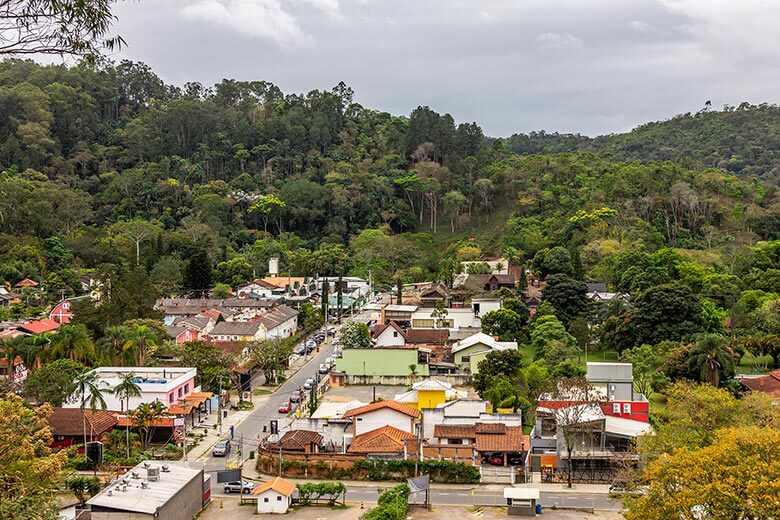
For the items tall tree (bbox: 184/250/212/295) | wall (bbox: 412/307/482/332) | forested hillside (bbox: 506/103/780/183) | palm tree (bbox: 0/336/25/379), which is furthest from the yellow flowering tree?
forested hillside (bbox: 506/103/780/183)

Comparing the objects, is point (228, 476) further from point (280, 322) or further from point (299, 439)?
point (280, 322)

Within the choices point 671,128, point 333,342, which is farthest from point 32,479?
point 671,128

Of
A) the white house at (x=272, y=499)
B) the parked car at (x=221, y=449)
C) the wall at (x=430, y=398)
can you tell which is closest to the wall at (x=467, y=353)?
the wall at (x=430, y=398)

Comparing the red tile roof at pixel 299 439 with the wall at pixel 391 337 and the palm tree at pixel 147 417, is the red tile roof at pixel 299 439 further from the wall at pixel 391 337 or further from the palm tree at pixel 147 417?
the wall at pixel 391 337

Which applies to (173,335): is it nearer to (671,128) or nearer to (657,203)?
(657,203)

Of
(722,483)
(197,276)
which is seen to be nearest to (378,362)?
(197,276)

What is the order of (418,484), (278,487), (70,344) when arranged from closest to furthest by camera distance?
1. (278,487)
2. (418,484)
3. (70,344)

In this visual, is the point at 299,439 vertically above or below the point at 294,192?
below
